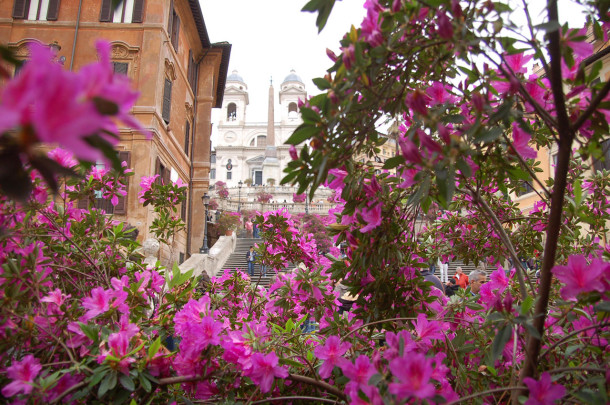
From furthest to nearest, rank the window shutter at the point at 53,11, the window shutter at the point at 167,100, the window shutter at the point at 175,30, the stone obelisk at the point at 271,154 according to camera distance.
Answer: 1. the stone obelisk at the point at 271,154
2. the window shutter at the point at 175,30
3. the window shutter at the point at 167,100
4. the window shutter at the point at 53,11

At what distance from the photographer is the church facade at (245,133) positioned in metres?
74.3

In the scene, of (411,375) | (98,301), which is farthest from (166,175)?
(411,375)

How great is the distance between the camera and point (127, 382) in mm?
1616

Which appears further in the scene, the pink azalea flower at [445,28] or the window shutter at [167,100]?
the window shutter at [167,100]

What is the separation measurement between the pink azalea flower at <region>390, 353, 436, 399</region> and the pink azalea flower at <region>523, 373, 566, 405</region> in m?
0.39

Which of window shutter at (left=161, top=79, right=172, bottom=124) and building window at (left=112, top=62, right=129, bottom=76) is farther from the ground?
building window at (left=112, top=62, right=129, bottom=76)

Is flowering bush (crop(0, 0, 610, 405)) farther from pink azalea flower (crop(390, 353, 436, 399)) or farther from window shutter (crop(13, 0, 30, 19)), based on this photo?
window shutter (crop(13, 0, 30, 19))

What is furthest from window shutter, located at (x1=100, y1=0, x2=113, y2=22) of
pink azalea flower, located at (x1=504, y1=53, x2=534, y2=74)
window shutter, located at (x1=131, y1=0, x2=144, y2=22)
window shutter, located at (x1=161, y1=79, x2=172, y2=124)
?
pink azalea flower, located at (x1=504, y1=53, x2=534, y2=74)

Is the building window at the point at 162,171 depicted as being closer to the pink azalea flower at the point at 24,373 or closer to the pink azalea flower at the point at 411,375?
the pink azalea flower at the point at 24,373

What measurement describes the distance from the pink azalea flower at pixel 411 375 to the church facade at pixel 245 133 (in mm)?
69757

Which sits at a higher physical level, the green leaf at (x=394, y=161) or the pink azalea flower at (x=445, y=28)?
the pink azalea flower at (x=445, y=28)

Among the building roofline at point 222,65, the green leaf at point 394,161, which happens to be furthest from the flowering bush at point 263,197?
the green leaf at point 394,161

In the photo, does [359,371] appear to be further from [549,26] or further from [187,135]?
[187,135]

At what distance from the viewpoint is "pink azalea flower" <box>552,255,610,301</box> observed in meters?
1.33
